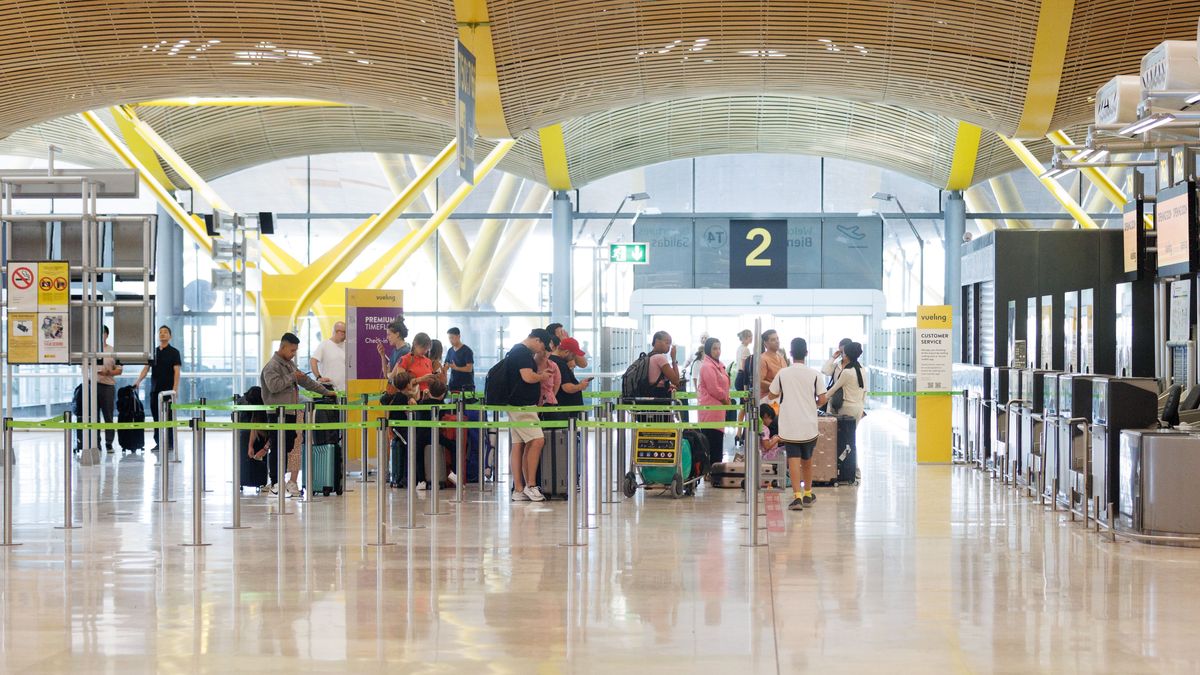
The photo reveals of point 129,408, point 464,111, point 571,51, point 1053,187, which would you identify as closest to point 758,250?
point 1053,187

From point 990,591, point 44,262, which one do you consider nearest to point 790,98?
point 44,262

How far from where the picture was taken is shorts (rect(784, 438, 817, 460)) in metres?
12.0

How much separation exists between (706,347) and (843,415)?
1.53 m

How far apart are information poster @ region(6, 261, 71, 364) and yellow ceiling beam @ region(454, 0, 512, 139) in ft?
17.5

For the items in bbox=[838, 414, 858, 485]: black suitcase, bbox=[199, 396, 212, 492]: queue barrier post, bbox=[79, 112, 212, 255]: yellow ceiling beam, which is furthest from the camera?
bbox=[79, 112, 212, 255]: yellow ceiling beam

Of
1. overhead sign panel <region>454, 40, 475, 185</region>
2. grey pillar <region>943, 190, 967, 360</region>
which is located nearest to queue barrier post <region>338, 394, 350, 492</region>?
overhead sign panel <region>454, 40, 475, 185</region>

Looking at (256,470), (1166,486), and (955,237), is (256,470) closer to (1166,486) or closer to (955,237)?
(1166,486)

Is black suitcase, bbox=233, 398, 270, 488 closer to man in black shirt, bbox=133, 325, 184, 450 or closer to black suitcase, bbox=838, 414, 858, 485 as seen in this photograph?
man in black shirt, bbox=133, 325, 184, 450

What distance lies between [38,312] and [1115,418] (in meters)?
8.50

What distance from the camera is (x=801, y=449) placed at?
39.5ft

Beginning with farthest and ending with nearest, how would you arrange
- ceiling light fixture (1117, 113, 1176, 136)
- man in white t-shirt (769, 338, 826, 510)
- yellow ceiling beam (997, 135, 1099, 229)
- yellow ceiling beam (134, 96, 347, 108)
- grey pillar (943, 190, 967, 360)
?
grey pillar (943, 190, 967, 360)
yellow ceiling beam (997, 135, 1099, 229)
yellow ceiling beam (134, 96, 347, 108)
man in white t-shirt (769, 338, 826, 510)
ceiling light fixture (1117, 113, 1176, 136)

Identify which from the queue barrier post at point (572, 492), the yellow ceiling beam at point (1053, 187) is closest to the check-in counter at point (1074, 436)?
the queue barrier post at point (572, 492)

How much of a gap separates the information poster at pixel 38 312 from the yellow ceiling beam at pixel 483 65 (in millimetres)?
5337

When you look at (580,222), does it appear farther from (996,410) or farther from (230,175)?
(996,410)
